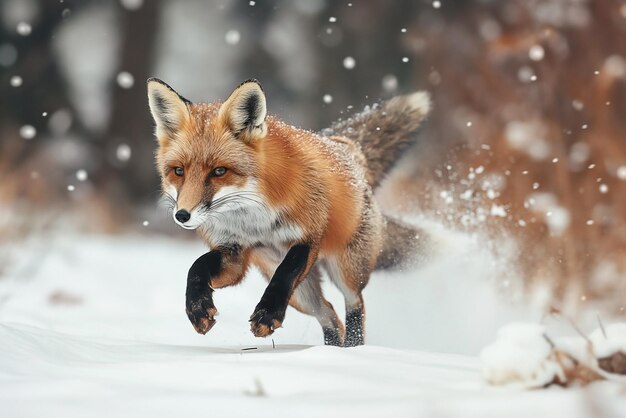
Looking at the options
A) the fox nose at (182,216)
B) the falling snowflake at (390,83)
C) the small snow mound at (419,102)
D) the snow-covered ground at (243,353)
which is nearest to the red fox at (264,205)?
the fox nose at (182,216)

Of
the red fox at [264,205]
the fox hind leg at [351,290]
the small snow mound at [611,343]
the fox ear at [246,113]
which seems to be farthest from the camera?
the fox hind leg at [351,290]

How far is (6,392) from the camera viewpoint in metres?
1.81

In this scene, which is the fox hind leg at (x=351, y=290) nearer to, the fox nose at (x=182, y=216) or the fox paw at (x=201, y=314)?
the fox paw at (x=201, y=314)

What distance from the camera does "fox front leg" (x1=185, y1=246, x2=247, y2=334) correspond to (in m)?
2.68

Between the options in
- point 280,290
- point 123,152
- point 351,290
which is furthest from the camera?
point 123,152

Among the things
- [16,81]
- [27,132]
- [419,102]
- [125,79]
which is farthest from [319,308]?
[16,81]

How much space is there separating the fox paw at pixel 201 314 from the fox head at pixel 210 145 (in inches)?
12.2

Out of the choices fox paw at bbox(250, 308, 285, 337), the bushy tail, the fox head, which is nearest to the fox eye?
the fox head

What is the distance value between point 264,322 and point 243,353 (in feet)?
0.51

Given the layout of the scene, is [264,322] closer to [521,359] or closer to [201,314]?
[201,314]

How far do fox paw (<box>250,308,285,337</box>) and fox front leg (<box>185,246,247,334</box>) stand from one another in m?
0.16

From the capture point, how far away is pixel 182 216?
263 cm

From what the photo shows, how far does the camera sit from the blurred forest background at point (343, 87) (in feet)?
16.2

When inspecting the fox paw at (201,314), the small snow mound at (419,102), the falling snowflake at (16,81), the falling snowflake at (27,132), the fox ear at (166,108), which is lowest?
the fox paw at (201,314)
